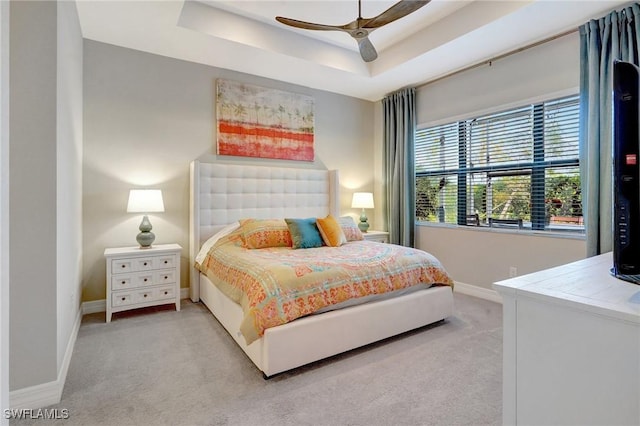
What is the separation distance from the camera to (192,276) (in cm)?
367

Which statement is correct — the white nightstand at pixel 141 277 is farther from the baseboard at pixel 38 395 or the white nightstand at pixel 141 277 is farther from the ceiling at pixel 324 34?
the ceiling at pixel 324 34

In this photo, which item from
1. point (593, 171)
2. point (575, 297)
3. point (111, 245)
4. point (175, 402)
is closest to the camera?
point (575, 297)

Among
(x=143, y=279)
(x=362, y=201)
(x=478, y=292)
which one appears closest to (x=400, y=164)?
(x=362, y=201)

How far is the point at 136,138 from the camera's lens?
11.6 ft

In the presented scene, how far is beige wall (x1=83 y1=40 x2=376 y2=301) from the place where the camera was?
331cm

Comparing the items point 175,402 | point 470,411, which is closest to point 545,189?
point 470,411

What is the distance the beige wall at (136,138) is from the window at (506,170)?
2.41 metres

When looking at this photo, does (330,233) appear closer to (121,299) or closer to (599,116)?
(121,299)

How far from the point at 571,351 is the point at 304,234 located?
2.65m

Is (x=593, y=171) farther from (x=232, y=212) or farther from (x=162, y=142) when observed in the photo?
(x=162, y=142)

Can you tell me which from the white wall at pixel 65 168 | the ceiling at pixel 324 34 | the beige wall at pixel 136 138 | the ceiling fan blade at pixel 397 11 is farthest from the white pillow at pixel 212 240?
the ceiling fan blade at pixel 397 11

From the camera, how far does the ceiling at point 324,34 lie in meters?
2.83

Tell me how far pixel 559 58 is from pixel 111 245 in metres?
4.91

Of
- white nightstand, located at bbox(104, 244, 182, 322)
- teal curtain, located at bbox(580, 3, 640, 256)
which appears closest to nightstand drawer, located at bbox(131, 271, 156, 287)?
white nightstand, located at bbox(104, 244, 182, 322)
